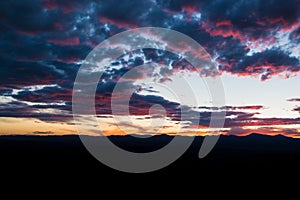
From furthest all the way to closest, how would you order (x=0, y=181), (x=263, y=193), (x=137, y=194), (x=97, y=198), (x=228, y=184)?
(x=228, y=184) → (x=0, y=181) → (x=263, y=193) → (x=137, y=194) → (x=97, y=198)

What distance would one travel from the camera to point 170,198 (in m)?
21.7

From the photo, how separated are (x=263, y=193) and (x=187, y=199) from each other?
25.7 ft

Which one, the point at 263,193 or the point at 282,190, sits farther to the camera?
the point at 282,190

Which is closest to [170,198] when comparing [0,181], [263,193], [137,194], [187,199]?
[187,199]

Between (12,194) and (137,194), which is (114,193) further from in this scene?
(12,194)

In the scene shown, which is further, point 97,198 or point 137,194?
point 137,194

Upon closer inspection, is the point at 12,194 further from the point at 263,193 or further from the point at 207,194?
the point at 263,193

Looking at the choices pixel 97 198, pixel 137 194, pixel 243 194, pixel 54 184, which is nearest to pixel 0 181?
pixel 54 184

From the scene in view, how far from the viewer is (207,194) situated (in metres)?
23.5

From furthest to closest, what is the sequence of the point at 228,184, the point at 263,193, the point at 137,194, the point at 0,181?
the point at 228,184 → the point at 0,181 → the point at 263,193 → the point at 137,194

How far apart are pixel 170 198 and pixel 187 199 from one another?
134 cm

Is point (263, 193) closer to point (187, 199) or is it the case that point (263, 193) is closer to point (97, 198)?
point (187, 199)

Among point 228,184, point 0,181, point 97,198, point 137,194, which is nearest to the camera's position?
A: point 97,198

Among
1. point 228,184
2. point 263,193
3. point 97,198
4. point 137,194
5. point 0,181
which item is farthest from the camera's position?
point 228,184
